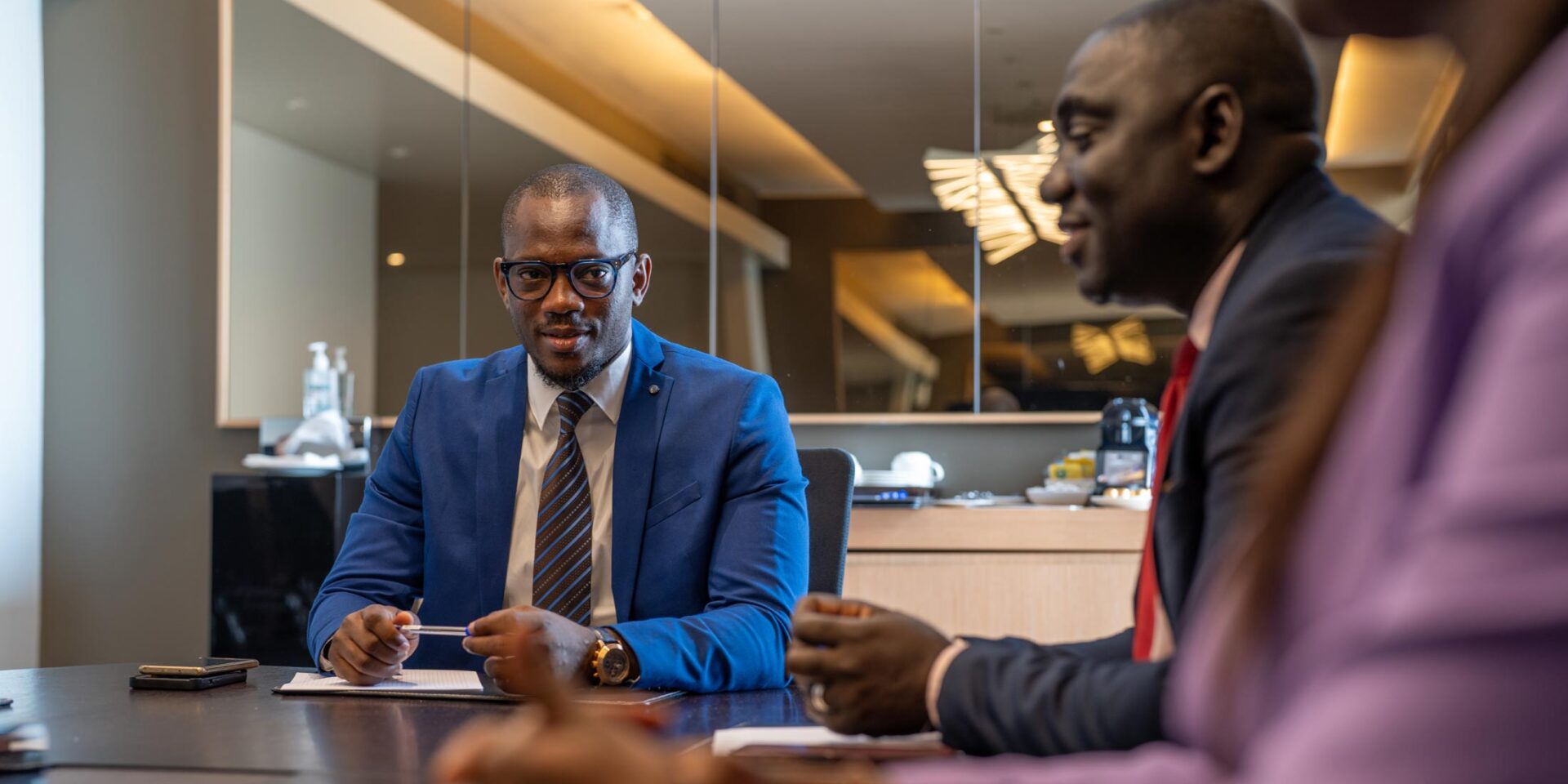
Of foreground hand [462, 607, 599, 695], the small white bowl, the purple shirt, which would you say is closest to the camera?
the purple shirt

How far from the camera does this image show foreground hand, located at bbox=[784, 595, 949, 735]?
3.54 ft

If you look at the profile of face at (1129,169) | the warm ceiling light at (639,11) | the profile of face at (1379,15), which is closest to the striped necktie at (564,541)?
the profile of face at (1129,169)

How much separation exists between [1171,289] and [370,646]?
1.02m

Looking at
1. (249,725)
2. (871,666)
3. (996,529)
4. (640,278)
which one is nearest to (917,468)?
(996,529)

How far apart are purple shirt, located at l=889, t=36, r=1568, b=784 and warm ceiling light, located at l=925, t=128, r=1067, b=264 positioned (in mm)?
3885

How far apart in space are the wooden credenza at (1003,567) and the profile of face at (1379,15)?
2990 millimetres

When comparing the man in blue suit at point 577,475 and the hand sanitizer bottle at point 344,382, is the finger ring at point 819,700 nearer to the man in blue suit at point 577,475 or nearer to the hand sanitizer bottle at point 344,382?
the man in blue suit at point 577,475

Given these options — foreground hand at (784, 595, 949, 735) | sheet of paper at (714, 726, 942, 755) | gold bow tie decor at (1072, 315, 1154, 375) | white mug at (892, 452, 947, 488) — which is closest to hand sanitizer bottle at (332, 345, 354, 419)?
white mug at (892, 452, 947, 488)

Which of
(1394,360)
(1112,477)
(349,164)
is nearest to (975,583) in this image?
(1112,477)

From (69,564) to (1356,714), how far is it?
16.3 feet

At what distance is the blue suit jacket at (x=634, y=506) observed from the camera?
1.99 metres

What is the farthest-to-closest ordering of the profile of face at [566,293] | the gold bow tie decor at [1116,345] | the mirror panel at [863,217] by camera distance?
the mirror panel at [863,217] < the gold bow tie decor at [1116,345] < the profile of face at [566,293]

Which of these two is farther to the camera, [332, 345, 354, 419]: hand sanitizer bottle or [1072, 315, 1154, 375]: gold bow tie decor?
[332, 345, 354, 419]: hand sanitizer bottle

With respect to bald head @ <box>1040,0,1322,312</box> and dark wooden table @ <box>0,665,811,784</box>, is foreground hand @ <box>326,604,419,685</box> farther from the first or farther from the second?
bald head @ <box>1040,0,1322,312</box>
